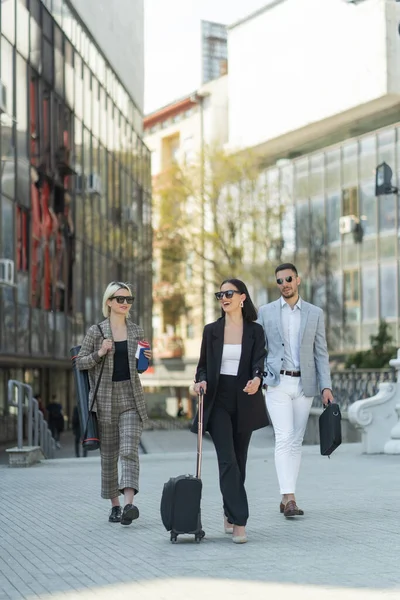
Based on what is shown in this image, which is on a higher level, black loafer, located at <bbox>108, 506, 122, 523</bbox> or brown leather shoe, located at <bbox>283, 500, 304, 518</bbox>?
brown leather shoe, located at <bbox>283, 500, 304, 518</bbox>

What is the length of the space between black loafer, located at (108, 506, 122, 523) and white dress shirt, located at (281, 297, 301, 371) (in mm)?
1702

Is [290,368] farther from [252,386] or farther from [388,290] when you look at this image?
[388,290]

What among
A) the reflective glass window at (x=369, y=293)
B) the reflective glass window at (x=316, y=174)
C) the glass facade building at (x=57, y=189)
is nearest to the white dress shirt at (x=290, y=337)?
the glass facade building at (x=57, y=189)

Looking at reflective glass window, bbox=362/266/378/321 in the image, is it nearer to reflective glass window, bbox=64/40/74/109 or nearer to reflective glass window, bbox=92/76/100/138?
reflective glass window, bbox=92/76/100/138

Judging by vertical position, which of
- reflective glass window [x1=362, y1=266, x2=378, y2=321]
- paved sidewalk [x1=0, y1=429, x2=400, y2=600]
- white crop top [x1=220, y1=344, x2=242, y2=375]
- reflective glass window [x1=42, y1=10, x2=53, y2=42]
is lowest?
paved sidewalk [x1=0, y1=429, x2=400, y2=600]

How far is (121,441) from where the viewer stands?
378 inches

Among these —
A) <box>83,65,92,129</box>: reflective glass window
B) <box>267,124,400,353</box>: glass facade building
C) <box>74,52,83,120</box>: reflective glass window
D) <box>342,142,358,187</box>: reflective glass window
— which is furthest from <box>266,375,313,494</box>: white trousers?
<box>342,142,358,187</box>: reflective glass window

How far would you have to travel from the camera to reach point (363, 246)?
50438 millimetres

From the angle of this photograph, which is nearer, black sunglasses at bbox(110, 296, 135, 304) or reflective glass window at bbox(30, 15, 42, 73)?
black sunglasses at bbox(110, 296, 135, 304)

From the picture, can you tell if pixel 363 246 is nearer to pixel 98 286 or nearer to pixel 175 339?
pixel 98 286

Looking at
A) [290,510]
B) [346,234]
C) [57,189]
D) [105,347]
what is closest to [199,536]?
[290,510]

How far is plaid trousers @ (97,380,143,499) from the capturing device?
9484 millimetres

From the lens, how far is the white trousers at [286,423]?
9.58 meters

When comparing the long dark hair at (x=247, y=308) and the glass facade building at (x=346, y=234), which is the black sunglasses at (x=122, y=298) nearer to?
the long dark hair at (x=247, y=308)
